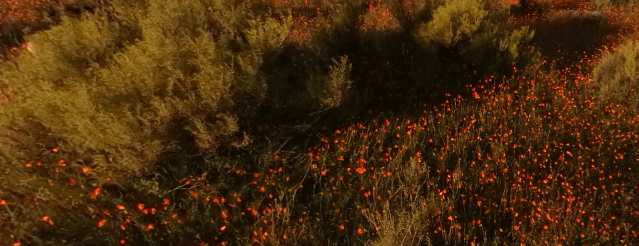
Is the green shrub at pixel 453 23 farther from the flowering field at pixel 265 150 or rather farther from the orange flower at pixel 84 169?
the orange flower at pixel 84 169

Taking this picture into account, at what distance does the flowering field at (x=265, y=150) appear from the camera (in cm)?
314

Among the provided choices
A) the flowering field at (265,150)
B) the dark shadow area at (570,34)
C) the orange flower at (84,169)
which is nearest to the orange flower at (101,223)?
the flowering field at (265,150)

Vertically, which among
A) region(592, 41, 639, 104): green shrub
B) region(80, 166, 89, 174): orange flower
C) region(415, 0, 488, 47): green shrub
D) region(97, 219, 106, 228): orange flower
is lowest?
region(592, 41, 639, 104): green shrub

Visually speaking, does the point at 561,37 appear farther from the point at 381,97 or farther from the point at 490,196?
the point at 490,196

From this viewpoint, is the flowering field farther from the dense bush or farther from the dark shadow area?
the dense bush

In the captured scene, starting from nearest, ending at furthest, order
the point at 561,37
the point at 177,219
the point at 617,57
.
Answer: the point at 177,219
the point at 617,57
the point at 561,37

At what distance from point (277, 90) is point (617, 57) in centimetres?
579

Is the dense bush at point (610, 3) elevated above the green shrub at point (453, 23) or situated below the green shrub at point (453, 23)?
below

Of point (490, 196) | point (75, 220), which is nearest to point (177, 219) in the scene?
point (75, 220)

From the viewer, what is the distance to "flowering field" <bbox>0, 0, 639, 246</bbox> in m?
3.14

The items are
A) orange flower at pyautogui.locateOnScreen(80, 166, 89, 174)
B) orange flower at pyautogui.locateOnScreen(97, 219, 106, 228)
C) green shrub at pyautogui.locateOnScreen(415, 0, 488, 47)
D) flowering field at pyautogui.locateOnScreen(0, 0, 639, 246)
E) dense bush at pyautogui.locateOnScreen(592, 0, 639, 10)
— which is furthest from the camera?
dense bush at pyautogui.locateOnScreen(592, 0, 639, 10)

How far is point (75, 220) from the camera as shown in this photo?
9.61 ft

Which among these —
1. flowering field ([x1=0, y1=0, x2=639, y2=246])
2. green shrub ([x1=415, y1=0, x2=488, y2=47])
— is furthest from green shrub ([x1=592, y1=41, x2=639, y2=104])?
green shrub ([x1=415, y1=0, x2=488, y2=47])

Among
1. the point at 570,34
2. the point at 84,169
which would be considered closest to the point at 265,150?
the point at 84,169
